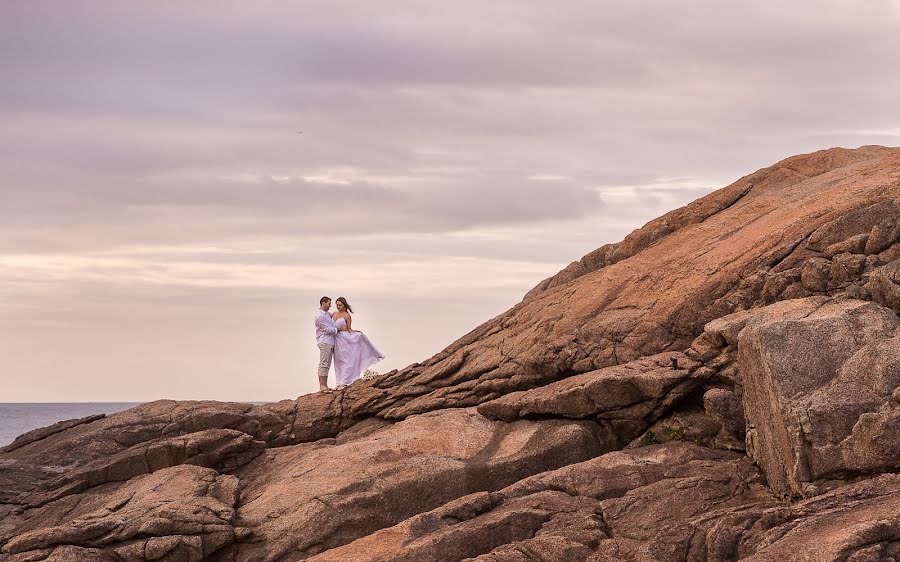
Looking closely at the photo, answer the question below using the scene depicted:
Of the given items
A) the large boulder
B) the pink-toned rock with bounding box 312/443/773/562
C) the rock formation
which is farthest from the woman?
the large boulder

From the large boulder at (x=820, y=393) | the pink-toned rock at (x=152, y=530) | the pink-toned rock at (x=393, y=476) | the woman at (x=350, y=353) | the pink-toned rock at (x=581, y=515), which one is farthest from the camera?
the woman at (x=350, y=353)

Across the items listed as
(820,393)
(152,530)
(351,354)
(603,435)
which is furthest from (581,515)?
(351,354)

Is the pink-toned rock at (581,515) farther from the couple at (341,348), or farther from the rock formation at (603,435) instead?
the couple at (341,348)

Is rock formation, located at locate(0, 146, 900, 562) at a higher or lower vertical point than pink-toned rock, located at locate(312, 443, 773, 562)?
higher

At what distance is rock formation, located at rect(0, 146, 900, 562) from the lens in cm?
2494

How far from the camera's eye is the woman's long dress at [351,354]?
42375mm

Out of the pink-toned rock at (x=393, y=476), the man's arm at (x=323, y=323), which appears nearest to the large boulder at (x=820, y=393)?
the pink-toned rock at (x=393, y=476)

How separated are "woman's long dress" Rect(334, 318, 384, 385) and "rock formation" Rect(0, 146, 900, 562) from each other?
3520 mm

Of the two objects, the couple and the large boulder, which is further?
the couple

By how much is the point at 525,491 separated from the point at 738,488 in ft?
17.5

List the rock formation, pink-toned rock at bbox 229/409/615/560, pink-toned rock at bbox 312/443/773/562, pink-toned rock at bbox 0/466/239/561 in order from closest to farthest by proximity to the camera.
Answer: the rock formation
pink-toned rock at bbox 312/443/773/562
pink-toned rock at bbox 0/466/239/561
pink-toned rock at bbox 229/409/615/560

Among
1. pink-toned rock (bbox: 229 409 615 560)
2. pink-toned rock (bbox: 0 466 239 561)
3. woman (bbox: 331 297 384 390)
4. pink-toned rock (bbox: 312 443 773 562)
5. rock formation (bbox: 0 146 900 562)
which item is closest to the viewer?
rock formation (bbox: 0 146 900 562)

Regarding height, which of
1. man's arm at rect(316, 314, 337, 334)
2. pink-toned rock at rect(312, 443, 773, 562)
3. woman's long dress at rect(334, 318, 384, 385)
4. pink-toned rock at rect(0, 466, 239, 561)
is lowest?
pink-toned rock at rect(312, 443, 773, 562)

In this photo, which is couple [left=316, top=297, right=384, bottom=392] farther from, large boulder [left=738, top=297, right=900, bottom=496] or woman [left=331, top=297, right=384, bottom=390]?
large boulder [left=738, top=297, right=900, bottom=496]
